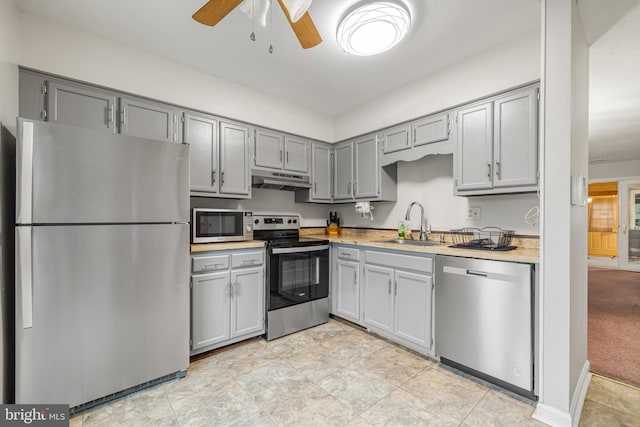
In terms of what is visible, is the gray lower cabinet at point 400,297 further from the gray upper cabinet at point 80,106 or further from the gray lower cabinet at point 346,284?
the gray upper cabinet at point 80,106

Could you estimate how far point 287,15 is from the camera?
1547 mm

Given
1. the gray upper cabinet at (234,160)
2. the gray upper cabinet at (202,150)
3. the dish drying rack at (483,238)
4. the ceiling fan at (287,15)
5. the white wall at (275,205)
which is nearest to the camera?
the ceiling fan at (287,15)

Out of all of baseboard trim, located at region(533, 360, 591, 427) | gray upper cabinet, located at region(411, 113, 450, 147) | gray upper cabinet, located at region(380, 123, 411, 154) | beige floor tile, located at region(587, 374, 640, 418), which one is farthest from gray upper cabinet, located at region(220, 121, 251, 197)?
beige floor tile, located at region(587, 374, 640, 418)

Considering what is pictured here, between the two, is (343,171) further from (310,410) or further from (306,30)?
(310,410)

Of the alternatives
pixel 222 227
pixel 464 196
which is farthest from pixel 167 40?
pixel 464 196

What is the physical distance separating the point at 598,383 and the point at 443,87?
2618mm

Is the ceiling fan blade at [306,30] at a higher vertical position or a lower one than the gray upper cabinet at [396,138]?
higher

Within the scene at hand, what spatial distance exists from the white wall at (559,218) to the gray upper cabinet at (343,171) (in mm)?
2110

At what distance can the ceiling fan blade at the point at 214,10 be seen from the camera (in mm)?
1443

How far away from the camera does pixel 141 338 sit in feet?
6.07

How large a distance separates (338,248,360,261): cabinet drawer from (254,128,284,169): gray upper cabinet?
47.7 inches

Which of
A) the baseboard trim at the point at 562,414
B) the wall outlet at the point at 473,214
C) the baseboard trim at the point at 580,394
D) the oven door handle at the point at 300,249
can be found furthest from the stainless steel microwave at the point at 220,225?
the baseboard trim at the point at 580,394

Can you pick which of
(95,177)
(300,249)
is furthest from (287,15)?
(300,249)

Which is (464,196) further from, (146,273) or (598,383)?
(146,273)
